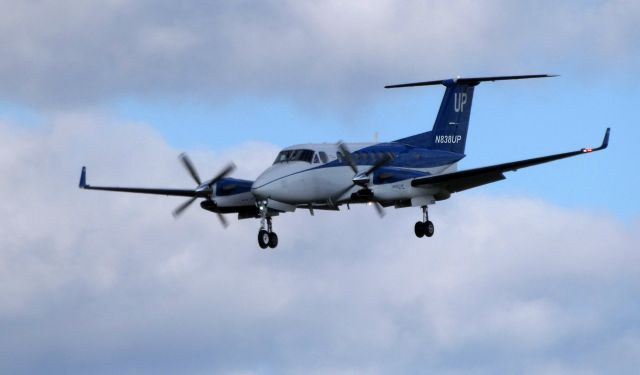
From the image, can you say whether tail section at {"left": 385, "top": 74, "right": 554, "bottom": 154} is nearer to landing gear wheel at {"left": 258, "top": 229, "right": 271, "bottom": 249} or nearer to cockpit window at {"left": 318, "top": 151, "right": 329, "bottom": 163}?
cockpit window at {"left": 318, "top": 151, "right": 329, "bottom": 163}

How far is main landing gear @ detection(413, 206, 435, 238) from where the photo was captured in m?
55.5

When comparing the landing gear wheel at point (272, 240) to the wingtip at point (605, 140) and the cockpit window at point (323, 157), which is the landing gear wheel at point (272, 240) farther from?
the wingtip at point (605, 140)

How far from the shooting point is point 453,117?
59406mm

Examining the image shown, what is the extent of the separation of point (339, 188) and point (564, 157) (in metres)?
8.76

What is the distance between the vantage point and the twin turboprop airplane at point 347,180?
170 ft

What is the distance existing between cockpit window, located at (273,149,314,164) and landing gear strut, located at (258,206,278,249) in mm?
2121

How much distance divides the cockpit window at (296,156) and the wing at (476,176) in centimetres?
464

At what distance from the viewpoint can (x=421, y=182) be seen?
177 feet

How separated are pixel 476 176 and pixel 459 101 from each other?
670 centimetres

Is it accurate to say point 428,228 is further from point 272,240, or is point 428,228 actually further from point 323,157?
point 272,240

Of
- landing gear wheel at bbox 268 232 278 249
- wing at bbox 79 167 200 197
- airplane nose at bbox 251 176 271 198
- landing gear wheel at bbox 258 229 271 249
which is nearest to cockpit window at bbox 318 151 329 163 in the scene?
airplane nose at bbox 251 176 271 198

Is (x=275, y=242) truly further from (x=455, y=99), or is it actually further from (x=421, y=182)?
(x=455, y=99)

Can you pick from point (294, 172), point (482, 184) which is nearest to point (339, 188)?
point (294, 172)

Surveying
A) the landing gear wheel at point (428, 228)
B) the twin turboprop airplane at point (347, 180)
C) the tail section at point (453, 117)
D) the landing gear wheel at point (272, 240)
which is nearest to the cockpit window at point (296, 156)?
the twin turboprop airplane at point (347, 180)
